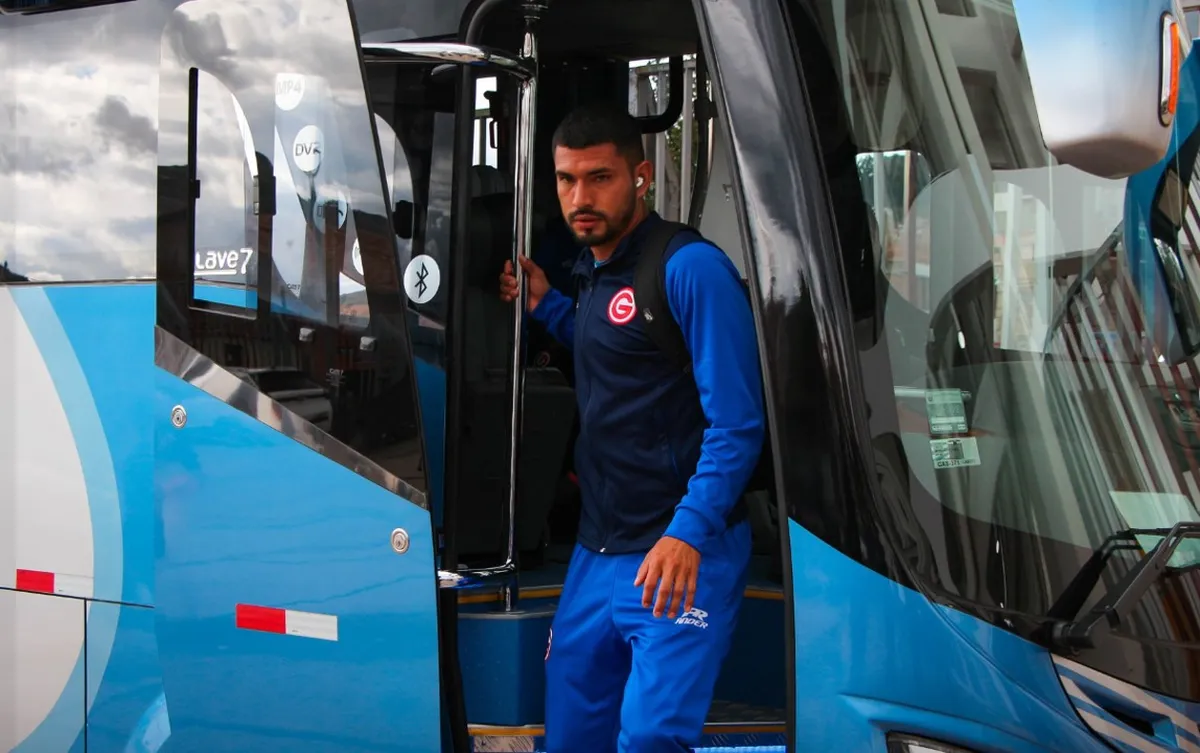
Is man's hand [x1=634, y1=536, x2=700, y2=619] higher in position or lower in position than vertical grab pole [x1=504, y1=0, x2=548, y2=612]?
lower

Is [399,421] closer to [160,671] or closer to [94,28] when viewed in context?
[160,671]

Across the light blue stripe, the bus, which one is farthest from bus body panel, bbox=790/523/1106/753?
the light blue stripe

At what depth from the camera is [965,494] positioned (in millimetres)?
2496

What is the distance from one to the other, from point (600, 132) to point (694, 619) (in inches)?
45.0

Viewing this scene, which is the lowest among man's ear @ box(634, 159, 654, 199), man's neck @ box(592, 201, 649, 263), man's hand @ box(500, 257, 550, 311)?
man's hand @ box(500, 257, 550, 311)

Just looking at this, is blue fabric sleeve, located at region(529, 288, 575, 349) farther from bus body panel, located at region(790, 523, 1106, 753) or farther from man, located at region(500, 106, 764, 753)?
bus body panel, located at region(790, 523, 1106, 753)

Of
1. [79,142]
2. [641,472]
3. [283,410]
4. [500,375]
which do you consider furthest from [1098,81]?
[79,142]

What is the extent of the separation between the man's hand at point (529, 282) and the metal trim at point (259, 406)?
0.55 metres

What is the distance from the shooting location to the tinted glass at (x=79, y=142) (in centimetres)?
321

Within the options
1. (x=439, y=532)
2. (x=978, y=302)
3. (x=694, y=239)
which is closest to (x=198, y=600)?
(x=439, y=532)

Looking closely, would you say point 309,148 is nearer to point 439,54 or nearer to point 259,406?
point 439,54

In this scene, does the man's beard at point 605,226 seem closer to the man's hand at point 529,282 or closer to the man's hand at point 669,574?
the man's hand at point 529,282

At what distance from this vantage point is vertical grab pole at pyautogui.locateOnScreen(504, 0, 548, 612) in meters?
3.00

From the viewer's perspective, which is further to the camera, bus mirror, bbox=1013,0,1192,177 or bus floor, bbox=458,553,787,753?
bus floor, bbox=458,553,787,753
